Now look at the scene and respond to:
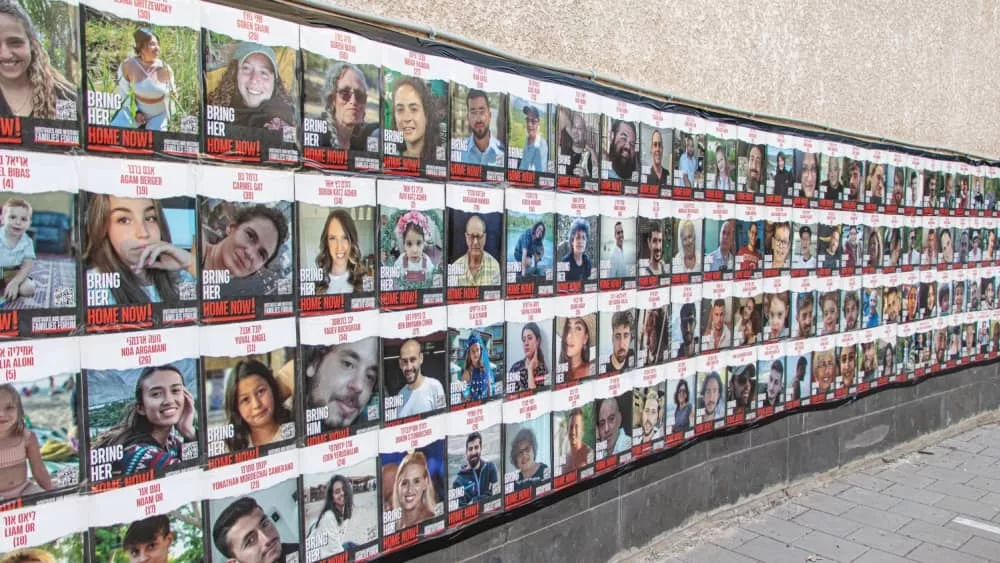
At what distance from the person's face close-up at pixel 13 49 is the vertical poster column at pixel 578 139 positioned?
2.15m

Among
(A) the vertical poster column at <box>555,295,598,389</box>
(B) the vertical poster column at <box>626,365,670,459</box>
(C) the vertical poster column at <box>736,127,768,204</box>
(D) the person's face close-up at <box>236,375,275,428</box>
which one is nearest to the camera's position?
(D) the person's face close-up at <box>236,375,275,428</box>

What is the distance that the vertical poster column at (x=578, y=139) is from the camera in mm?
3484

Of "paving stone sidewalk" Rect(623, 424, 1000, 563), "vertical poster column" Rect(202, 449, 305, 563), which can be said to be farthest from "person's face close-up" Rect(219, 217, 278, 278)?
"paving stone sidewalk" Rect(623, 424, 1000, 563)

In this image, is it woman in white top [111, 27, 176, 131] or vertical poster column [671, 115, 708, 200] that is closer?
woman in white top [111, 27, 176, 131]

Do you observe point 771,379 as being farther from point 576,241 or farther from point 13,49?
Answer: point 13,49

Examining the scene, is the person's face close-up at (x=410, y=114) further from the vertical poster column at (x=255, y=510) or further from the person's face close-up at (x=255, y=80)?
the vertical poster column at (x=255, y=510)

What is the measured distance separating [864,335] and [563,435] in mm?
3453

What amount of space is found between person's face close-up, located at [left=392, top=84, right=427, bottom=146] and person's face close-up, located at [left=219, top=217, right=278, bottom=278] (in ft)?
2.21

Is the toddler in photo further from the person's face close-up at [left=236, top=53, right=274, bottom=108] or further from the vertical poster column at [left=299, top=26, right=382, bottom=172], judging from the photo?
the vertical poster column at [left=299, top=26, right=382, bottom=172]

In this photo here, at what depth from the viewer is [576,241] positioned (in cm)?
359

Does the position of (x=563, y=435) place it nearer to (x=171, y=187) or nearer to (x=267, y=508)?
(x=267, y=508)

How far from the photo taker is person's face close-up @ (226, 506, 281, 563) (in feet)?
7.78

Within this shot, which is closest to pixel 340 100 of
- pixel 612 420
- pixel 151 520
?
pixel 151 520

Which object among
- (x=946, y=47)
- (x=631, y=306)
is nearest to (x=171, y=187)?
(x=631, y=306)
